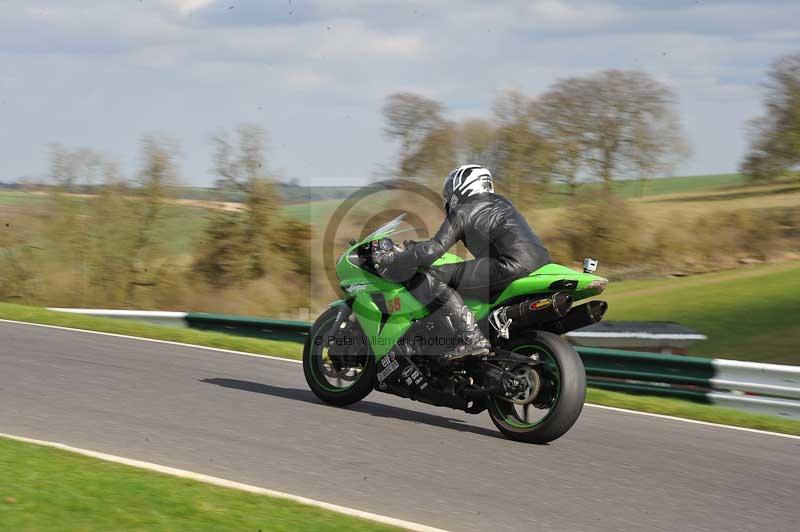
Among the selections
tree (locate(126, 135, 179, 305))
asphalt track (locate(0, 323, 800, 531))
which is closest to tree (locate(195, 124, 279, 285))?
tree (locate(126, 135, 179, 305))

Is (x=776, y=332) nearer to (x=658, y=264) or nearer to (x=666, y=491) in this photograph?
(x=658, y=264)

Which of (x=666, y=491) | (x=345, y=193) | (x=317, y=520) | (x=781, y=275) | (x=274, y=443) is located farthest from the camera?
(x=781, y=275)

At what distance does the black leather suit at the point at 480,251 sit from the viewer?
7.31 meters

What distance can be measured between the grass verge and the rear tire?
3.12 meters

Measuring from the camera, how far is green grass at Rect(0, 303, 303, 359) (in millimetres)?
12609

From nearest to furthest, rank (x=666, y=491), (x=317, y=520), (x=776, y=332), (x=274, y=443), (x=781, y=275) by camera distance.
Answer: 1. (x=317, y=520)
2. (x=666, y=491)
3. (x=274, y=443)
4. (x=776, y=332)
5. (x=781, y=275)

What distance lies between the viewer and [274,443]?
6824mm

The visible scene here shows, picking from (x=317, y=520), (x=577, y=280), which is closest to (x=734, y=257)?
(x=577, y=280)

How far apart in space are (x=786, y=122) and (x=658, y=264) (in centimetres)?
802

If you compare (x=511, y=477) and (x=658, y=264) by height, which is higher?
(x=658, y=264)

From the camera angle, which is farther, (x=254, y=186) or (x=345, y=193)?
(x=254, y=186)

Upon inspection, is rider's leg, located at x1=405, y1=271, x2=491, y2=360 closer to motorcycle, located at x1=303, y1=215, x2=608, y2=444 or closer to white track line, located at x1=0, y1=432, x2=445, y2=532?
motorcycle, located at x1=303, y1=215, x2=608, y2=444

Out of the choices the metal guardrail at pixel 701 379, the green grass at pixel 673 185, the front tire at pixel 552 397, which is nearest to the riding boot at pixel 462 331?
the front tire at pixel 552 397

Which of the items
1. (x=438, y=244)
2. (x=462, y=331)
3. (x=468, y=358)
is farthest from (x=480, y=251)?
(x=468, y=358)
